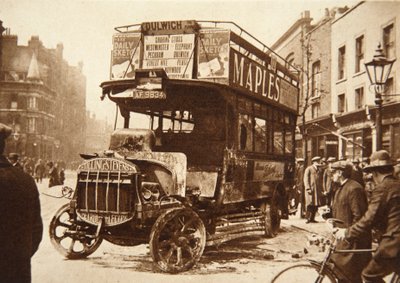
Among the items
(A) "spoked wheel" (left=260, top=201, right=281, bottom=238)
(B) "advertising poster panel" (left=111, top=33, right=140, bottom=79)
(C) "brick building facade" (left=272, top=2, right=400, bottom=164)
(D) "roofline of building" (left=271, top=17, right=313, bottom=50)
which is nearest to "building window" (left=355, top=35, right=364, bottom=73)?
(C) "brick building facade" (left=272, top=2, right=400, bottom=164)

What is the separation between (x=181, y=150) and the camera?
8375 millimetres

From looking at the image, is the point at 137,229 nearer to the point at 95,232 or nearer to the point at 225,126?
the point at 95,232

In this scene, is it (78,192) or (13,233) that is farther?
(78,192)

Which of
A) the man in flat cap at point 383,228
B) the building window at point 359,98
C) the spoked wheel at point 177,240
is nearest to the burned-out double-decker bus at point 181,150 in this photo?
the spoked wheel at point 177,240

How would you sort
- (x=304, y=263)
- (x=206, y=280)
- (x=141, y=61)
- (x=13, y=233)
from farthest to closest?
1. (x=141, y=61)
2. (x=206, y=280)
3. (x=304, y=263)
4. (x=13, y=233)

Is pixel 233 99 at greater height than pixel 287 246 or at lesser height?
greater

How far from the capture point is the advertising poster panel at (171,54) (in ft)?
23.4

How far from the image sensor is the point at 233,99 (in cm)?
765

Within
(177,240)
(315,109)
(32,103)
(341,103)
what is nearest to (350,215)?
(177,240)

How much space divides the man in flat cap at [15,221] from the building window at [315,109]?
66.0 ft

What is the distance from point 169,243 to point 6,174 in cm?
334

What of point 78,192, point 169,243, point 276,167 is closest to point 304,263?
point 169,243

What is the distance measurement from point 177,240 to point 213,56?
286 cm

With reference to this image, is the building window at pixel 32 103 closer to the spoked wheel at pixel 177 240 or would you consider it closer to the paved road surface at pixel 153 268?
the paved road surface at pixel 153 268
